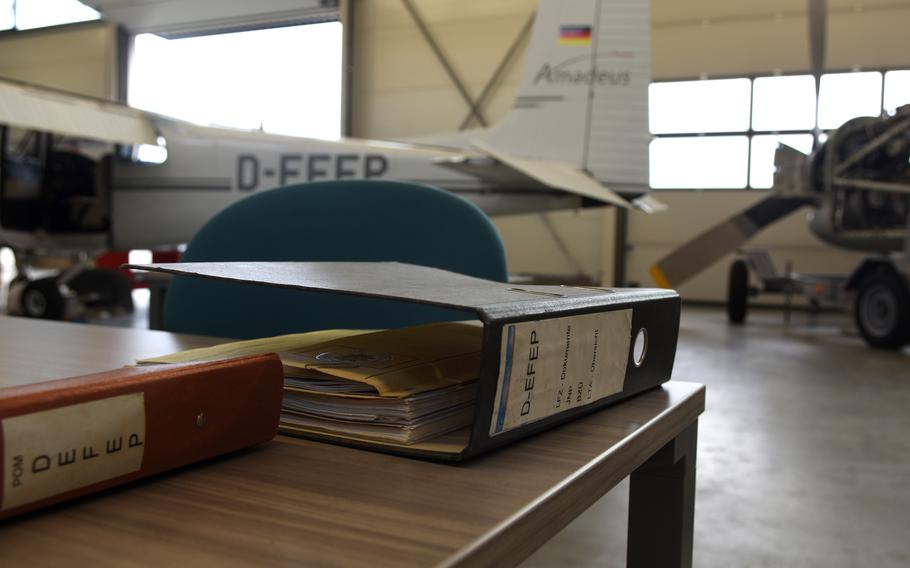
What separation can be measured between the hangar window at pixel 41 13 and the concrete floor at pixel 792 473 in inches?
391

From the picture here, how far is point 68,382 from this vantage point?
27cm

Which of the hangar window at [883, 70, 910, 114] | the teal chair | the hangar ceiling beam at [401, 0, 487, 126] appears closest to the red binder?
the teal chair

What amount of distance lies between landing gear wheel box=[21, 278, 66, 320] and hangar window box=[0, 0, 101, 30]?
721cm

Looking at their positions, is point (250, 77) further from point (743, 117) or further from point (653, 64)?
point (743, 117)

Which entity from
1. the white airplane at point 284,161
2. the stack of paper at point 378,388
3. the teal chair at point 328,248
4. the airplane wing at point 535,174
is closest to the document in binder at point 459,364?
the stack of paper at point 378,388

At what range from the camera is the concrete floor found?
142 centimetres

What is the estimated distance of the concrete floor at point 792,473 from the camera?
55.7 inches

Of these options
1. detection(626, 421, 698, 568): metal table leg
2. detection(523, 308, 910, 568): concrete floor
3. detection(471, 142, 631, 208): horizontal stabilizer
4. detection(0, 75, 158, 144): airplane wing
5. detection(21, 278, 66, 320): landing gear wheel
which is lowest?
detection(523, 308, 910, 568): concrete floor

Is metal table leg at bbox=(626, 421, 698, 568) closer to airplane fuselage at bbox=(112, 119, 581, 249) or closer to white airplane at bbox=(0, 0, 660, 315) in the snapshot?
white airplane at bbox=(0, 0, 660, 315)

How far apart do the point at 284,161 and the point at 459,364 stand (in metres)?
4.73

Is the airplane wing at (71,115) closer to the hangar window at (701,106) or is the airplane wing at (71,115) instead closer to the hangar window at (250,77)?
the hangar window at (250,77)

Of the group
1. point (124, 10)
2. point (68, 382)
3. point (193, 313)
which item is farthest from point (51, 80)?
point (68, 382)

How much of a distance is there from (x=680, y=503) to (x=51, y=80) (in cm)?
1217

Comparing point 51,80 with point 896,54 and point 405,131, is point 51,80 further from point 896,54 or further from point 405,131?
point 896,54
